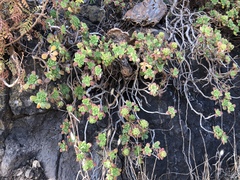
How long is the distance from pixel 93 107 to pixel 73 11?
0.77m

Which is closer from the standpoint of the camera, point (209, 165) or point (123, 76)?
point (123, 76)

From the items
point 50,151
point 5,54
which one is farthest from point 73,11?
point 50,151

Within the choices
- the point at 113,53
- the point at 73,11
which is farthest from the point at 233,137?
the point at 73,11

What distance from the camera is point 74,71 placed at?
2107mm

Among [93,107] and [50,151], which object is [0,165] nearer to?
[50,151]

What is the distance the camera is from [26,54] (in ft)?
6.70

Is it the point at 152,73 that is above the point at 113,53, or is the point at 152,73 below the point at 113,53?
below

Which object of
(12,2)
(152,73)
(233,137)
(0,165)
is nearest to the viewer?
(12,2)

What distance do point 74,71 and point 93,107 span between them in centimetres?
42

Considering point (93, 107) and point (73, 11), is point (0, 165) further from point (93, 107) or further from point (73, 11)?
point (73, 11)

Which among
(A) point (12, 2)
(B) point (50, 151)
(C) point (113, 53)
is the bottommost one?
(B) point (50, 151)

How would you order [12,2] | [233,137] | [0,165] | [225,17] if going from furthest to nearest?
1. [233,137]
2. [225,17]
3. [0,165]
4. [12,2]

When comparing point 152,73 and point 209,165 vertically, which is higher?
point 152,73

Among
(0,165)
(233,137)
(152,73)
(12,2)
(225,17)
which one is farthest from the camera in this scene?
(233,137)
